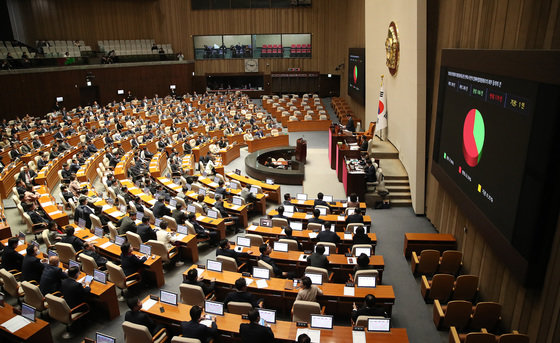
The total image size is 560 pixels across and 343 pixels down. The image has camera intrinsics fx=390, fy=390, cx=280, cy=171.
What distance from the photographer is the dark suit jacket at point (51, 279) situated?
23.8 ft

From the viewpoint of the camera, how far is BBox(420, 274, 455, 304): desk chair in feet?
25.0

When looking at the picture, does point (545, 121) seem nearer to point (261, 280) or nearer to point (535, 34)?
point (535, 34)

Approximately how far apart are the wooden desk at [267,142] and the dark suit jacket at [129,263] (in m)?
12.1

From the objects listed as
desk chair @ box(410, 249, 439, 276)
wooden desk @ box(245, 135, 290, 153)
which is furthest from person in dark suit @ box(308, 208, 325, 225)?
wooden desk @ box(245, 135, 290, 153)

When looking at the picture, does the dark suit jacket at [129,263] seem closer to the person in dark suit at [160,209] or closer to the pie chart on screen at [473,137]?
the person in dark suit at [160,209]

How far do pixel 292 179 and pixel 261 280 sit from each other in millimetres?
8080

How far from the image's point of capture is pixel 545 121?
540cm

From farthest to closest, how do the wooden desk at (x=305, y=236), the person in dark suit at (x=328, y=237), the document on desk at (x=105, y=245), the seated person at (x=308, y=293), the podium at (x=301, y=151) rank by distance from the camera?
the podium at (x=301, y=151)
the wooden desk at (x=305, y=236)
the document on desk at (x=105, y=245)
the person in dark suit at (x=328, y=237)
the seated person at (x=308, y=293)

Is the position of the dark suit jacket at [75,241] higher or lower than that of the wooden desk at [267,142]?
higher

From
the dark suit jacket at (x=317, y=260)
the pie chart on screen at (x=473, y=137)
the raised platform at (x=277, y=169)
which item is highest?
the pie chart on screen at (x=473, y=137)

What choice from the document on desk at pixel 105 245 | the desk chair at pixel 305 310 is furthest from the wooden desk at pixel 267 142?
the desk chair at pixel 305 310

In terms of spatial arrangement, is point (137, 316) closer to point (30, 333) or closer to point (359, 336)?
point (30, 333)

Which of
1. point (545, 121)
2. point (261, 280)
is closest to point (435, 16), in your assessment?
point (545, 121)

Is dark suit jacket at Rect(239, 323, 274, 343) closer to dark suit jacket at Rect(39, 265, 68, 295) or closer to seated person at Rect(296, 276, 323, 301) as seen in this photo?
seated person at Rect(296, 276, 323, 301)
